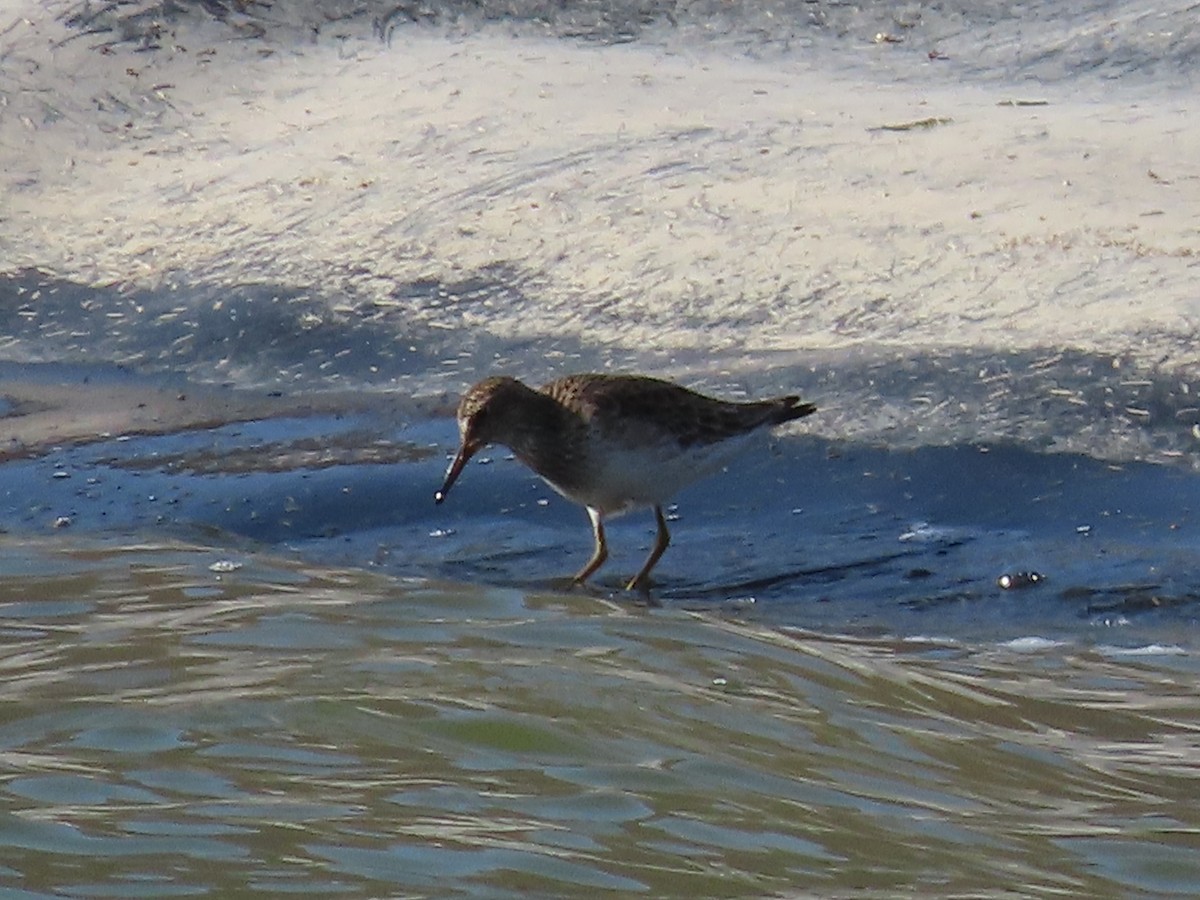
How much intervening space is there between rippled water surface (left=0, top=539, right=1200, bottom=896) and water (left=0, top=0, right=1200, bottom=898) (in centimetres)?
2

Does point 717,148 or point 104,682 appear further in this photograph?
point 717,148

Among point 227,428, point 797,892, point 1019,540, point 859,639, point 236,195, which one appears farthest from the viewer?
point 236,195

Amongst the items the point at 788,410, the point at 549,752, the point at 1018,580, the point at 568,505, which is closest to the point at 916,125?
the point at 568,505

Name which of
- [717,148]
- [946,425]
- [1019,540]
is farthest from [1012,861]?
[717,148]

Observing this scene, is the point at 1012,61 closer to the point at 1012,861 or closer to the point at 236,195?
the point at 236,195

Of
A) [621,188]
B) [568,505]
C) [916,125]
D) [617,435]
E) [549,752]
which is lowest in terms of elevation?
[568,505]

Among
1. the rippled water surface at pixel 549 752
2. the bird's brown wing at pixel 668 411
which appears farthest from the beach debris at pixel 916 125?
the rippled water surface at pixel 549 752

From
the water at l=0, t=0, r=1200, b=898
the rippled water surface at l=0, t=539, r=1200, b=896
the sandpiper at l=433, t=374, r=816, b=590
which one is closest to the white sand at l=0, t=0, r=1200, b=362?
the water at l=0, t=0, r=1200, b=898

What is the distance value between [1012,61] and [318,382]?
13.0 ft

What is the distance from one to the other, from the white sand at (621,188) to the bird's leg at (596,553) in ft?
4.62

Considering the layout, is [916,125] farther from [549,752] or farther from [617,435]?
[549,752]

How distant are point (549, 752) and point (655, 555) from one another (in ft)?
7.77

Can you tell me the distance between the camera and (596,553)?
7.21 meters

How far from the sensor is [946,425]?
757 cm
